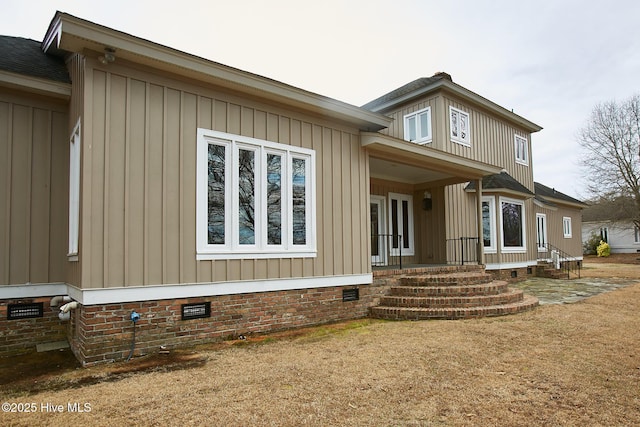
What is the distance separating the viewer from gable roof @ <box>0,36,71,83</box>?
5.48 meters

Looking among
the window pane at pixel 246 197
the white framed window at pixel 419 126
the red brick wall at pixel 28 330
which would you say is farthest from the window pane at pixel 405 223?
the red brick wall at pixel 28 330

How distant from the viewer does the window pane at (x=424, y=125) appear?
40.9 ft

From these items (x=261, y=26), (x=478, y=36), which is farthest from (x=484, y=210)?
(x=261, y=26)

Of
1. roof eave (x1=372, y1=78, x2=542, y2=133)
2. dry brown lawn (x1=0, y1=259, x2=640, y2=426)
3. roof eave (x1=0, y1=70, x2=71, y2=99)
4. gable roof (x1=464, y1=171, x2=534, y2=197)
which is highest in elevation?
roof eave (x1=372, y1=78, x2=542, y2=133)

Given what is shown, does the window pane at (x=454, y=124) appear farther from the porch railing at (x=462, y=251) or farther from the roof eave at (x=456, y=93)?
the porch railing at (x=462, y=251)

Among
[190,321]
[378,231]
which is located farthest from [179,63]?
[378,231]

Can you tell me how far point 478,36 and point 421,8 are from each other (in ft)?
9.41

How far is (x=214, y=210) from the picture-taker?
567cm

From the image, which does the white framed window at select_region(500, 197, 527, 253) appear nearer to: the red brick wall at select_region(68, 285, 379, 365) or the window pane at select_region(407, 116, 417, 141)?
the window pane at select_region(407, 116, 417, 141)

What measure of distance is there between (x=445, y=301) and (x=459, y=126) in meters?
7.17

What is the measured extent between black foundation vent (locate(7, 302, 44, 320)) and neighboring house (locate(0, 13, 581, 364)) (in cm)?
2

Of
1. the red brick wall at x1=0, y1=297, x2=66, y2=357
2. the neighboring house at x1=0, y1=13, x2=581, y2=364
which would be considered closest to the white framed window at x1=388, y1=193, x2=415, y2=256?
the neighboring house at x1=0, y1=13, x2=581, y2=364

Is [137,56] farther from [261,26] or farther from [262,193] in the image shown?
[261,26]

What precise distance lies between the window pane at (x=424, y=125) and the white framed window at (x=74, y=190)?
9.72m
